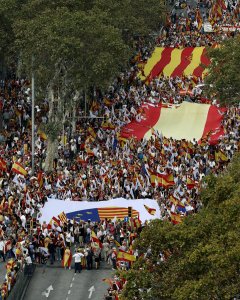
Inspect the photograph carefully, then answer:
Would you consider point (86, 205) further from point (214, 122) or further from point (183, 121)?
point (183, 121)

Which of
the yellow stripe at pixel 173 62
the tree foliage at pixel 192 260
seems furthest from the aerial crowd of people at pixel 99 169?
the tree foliage at pixel 192 260

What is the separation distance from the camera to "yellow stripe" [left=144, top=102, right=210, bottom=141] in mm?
79938

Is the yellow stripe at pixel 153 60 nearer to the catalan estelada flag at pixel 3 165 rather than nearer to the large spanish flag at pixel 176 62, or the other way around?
the large spanish flag at pixel 176 62

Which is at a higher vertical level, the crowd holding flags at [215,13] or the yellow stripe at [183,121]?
the crowd holding flags at [215,13]

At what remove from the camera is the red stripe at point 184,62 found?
95.5 m

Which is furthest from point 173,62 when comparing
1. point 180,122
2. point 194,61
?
point 180,122

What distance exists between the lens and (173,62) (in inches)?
3829

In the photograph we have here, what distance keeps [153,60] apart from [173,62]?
190 cm

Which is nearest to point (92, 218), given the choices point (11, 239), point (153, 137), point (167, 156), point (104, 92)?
point (11, 239)

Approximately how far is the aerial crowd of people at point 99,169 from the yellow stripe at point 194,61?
1.69 metres

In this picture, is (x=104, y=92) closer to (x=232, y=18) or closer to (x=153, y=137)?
(x=153, y=137)

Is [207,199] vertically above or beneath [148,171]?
above

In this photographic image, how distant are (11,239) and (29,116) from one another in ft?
83.4

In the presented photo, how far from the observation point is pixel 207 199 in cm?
4981
